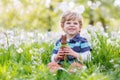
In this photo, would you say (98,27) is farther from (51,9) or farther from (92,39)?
(51,9)

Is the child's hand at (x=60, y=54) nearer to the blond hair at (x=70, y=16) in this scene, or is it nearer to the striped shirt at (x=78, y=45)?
the striped shirt at (x=78, y=45)

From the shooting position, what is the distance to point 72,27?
19.1 feet

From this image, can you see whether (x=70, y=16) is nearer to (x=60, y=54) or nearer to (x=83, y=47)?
(x=83, y=47)

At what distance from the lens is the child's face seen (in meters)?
5.82

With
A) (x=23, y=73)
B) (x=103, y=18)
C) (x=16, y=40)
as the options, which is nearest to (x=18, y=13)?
(x=103, y=18)

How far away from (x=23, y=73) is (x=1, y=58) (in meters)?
0.91

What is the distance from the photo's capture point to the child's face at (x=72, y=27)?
5.82m

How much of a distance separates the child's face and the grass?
0.43 m

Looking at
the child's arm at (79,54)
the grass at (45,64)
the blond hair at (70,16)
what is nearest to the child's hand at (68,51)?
the child's arm at (79,54)

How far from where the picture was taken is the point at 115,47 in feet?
20.6

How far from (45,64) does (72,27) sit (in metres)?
0.68

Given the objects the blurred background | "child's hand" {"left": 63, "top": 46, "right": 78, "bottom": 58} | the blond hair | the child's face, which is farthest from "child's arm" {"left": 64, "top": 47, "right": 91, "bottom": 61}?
the blurred background

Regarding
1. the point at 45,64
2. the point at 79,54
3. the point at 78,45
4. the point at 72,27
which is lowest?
the point at 45,64

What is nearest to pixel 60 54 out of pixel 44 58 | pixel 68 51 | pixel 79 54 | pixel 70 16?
pixel 68 51
